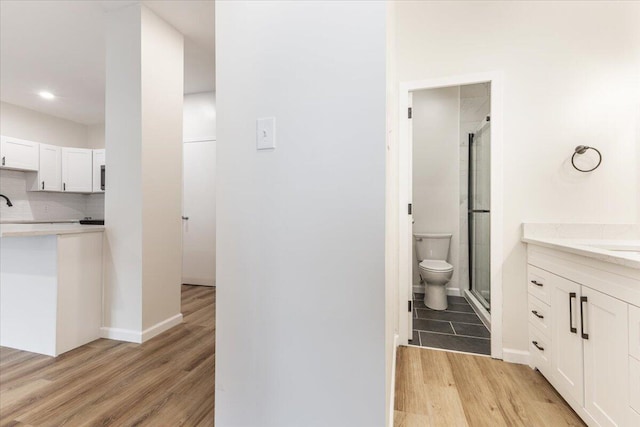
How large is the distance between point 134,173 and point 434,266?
2.94 meters

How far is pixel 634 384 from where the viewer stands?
110cm

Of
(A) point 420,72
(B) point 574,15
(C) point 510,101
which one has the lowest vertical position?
(C) point 510,101

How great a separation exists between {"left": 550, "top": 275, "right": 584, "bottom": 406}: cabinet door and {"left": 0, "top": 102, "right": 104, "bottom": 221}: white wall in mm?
6888

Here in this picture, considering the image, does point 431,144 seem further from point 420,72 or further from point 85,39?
point 85,39

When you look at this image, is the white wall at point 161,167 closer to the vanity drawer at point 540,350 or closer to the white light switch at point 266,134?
the white light switch at point 266,134

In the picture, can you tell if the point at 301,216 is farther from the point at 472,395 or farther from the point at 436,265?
the point at 436,265

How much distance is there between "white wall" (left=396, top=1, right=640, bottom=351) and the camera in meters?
1.88

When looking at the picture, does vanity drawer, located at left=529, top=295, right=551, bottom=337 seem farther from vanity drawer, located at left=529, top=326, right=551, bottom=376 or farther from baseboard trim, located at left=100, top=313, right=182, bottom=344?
baseboard trim, located at left=100, top=313, right=182, bottom=344

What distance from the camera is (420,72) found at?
7.31 ft

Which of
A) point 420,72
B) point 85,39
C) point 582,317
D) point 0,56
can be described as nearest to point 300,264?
point 582,317

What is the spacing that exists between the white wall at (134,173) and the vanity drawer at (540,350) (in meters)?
2.90

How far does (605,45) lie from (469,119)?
58.2 inches

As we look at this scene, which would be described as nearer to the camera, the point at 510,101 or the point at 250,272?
the point at 250,272

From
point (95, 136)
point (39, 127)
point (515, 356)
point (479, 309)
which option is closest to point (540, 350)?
point (515, 356)
